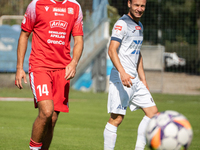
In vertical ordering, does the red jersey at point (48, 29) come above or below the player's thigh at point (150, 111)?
above

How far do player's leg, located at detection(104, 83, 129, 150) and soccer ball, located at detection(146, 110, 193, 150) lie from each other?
123cm

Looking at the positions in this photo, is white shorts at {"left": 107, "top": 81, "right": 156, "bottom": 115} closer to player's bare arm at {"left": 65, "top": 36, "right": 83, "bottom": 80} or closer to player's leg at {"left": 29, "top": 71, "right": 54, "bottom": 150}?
player's bare arm at {"left": 65, "top": 36, "right": 83, "bottom": 80}

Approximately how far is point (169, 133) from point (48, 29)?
6.85 ft

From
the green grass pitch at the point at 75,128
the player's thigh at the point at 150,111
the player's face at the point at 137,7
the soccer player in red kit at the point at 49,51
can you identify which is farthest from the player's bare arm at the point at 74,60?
the green grass pitch at the point at 75,128

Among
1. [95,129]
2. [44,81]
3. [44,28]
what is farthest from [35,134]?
[95,129]

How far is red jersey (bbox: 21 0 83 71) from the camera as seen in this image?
454 centimetres

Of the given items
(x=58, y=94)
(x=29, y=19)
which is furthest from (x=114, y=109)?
(x=29, y=19)

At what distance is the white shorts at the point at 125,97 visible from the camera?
15.8 feet

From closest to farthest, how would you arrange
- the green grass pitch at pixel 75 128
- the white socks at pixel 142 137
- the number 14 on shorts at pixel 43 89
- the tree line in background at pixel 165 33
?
the number 14 on shorts at pixel 43 89 → the white socks at pixel 142 137 → the green grass pitch at pixel 75 128 → the tree line in background at pixel 165 33

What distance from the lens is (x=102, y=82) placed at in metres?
17.7

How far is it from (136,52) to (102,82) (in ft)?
41.6

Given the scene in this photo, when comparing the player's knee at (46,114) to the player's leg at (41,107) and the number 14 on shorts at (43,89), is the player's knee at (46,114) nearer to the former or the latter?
the player's leg at (41,107)

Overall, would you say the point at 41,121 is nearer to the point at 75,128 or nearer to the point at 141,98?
the point at 141,98

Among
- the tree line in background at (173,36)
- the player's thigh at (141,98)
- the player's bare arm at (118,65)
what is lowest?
the tree line in background at (173,36)
